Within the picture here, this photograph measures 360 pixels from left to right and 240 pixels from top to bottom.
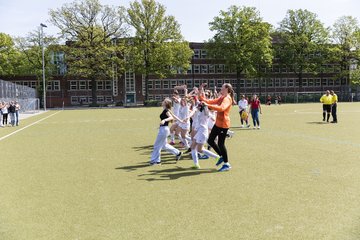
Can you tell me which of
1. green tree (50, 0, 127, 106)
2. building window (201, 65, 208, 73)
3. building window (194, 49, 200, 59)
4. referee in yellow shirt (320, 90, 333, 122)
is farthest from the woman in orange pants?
building window (194, 49, 200, 59)

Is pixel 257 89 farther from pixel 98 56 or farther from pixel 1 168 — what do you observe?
pixel 1 168

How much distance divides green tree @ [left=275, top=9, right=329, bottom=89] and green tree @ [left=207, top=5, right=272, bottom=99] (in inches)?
278

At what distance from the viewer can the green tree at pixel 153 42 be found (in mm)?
67625

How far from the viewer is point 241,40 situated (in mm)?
72062

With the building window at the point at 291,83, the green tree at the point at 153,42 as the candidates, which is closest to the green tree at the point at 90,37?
the green tree at the point at 153,42

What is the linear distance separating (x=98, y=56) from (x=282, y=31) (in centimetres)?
4205

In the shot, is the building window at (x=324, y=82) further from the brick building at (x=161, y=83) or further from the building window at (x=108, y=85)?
the building window at (x=108, y=85)

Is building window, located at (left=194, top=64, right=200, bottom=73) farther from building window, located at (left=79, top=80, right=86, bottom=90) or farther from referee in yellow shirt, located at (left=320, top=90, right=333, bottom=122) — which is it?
referee in yellow shirt, located at (left=320, top=90, right=333, bottom=122)

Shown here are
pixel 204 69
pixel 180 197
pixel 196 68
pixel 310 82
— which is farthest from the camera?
pixel 310 82

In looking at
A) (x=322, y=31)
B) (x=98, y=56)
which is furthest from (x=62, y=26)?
(x=322, y=31)

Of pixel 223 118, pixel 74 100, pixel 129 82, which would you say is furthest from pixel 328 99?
pixel 74 100

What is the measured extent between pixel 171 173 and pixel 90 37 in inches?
2502

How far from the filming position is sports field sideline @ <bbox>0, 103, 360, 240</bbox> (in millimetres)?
4832

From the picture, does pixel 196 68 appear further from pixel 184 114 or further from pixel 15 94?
pixel 184 114
